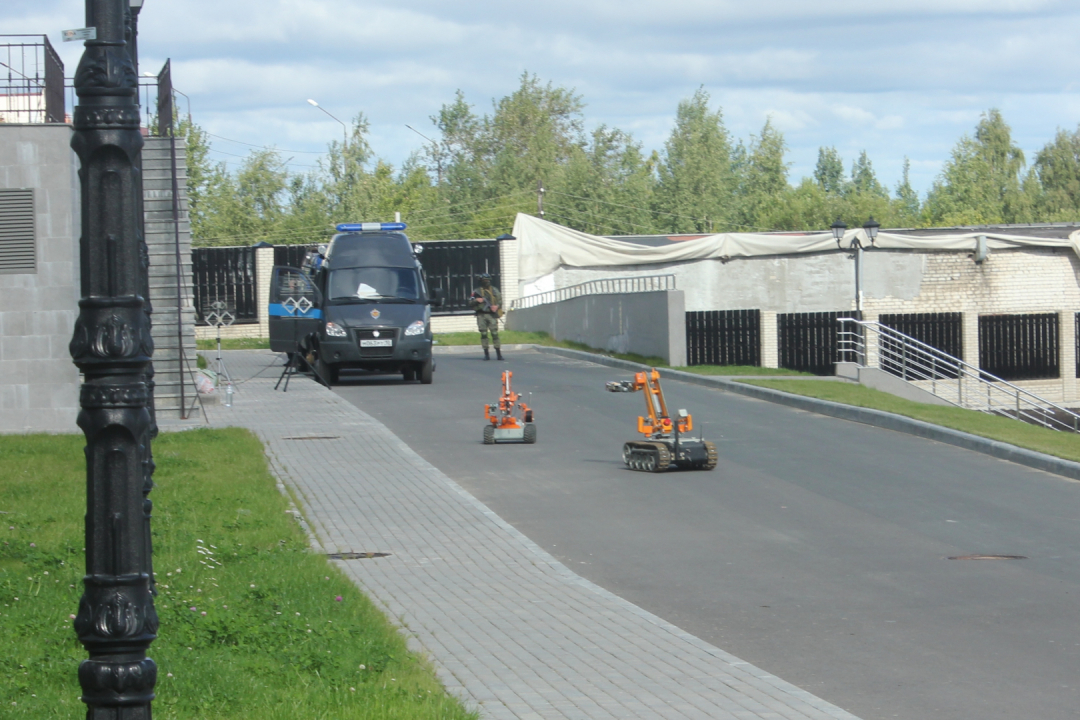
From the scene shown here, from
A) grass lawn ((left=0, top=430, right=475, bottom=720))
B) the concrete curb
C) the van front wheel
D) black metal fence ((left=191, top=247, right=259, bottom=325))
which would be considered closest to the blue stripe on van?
the van front wheel

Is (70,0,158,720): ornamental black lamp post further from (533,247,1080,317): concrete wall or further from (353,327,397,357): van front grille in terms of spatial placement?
(533,247,1080,317): concrete wall

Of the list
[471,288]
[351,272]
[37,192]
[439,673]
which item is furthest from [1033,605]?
[471,288]

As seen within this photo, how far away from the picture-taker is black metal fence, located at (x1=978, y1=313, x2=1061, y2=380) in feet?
115

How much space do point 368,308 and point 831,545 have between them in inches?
632

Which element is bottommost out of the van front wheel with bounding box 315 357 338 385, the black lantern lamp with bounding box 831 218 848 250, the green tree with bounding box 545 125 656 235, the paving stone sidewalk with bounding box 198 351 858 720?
the paving stone sidewalk with bounding box 198 351 858 720

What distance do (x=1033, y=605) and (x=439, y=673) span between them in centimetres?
398

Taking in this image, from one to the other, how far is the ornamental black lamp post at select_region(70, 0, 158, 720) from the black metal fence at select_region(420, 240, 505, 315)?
37749mm

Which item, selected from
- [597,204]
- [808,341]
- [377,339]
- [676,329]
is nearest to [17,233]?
[377,339]

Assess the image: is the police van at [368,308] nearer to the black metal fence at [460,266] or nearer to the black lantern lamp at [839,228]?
the black lantern lamp at [839,228]

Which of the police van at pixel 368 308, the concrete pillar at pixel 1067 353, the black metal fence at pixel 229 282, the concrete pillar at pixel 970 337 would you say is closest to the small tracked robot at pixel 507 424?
the police van at pixel 368 308

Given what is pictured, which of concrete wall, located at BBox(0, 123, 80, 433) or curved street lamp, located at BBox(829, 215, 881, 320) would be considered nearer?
concrete wall, located at BBox(0, 123, 80, 433)

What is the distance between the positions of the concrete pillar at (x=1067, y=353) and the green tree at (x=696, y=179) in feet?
130

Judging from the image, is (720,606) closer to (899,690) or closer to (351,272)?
(899,690)

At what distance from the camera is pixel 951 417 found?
17781mm
